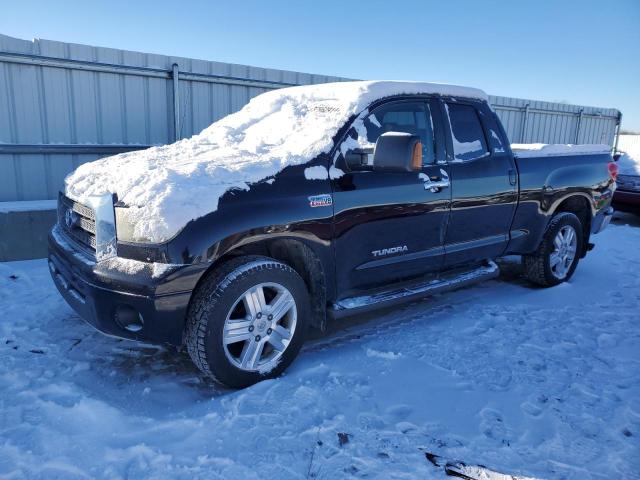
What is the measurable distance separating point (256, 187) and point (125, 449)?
1.53 m

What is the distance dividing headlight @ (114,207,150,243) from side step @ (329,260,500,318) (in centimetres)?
135

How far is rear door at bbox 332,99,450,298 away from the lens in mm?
3354

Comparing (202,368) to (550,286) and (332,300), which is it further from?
(550,286)

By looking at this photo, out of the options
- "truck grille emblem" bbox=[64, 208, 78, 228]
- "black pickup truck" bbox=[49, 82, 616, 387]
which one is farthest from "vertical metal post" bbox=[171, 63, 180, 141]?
"truck grille emblem" bbox=[64, 208, 78, 228]

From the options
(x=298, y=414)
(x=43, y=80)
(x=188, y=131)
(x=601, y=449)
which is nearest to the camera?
(x=601, y=449)

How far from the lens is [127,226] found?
2719mm

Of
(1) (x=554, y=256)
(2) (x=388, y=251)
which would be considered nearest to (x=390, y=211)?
(2) (x=388, y=251)

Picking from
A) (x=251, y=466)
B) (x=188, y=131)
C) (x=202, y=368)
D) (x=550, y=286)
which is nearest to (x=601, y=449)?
(x=251, y=466)

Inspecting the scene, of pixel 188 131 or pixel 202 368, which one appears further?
pixel 188 131

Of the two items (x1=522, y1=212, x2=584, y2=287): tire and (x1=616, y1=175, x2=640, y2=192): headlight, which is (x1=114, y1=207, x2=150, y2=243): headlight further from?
(x1=616, y1=175, x2=640, y2=192): headlight

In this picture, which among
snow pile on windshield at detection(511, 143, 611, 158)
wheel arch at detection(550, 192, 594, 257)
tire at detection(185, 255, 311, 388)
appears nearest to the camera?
tire at detection(185, 255, 311, 388)

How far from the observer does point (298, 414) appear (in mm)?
2738

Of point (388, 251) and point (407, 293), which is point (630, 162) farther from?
point (388, 251)

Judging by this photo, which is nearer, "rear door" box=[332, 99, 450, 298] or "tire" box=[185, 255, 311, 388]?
"tire" box=[185, 255, 311, 388]
